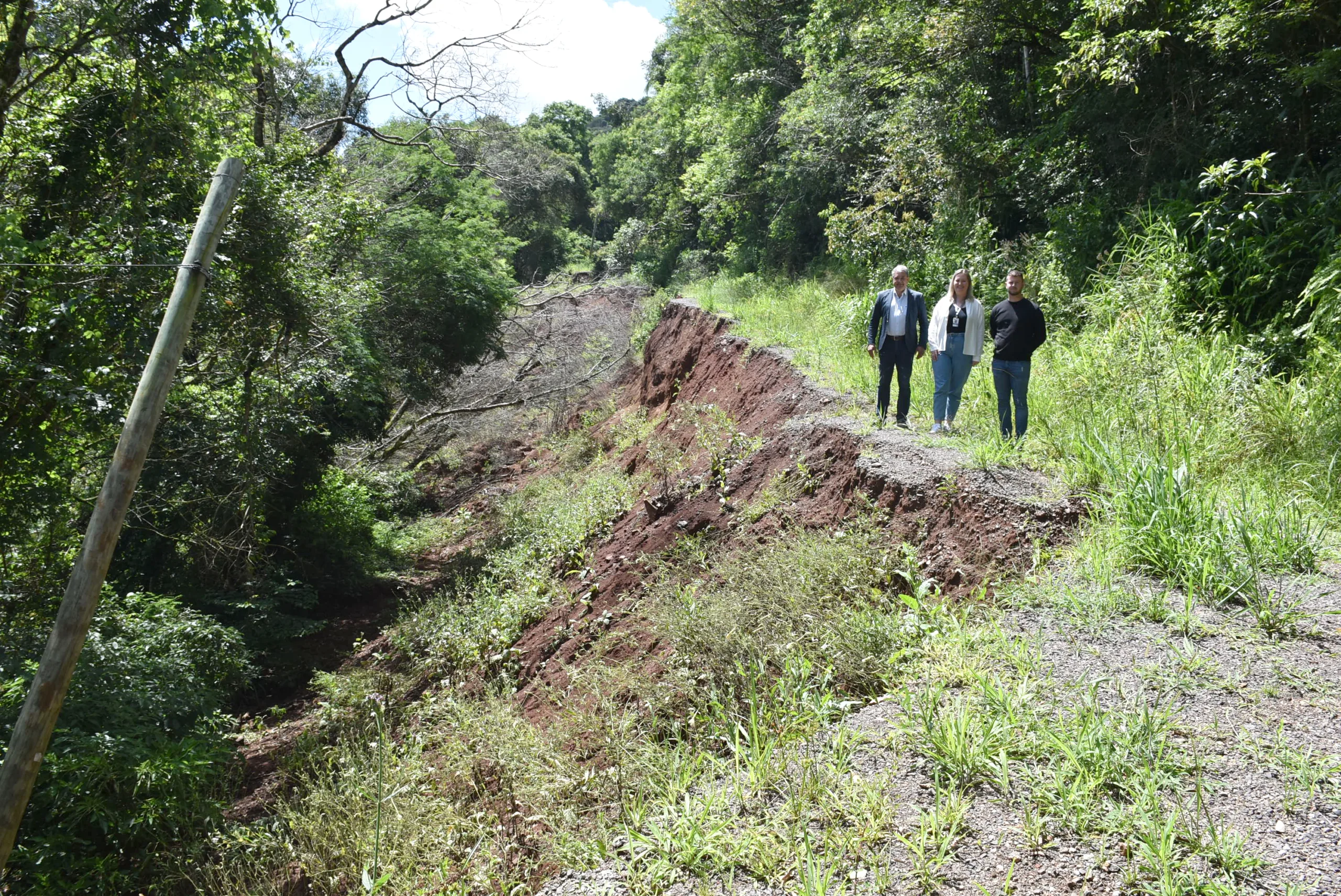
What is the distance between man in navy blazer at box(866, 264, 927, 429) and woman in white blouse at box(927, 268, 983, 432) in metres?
0.25

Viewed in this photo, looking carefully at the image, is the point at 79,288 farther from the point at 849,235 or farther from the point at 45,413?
the point at 849,235

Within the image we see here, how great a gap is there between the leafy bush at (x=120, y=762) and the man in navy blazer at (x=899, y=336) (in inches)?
254

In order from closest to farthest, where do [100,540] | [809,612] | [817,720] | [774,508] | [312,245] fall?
[100,540] → [817,720] → [809,612] → [774,508] → [312,245]

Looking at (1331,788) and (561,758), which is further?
(561,758)

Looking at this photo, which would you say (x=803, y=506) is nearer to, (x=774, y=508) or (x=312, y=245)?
(x=774, y=508)

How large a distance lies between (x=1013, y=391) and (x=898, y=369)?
106 cm

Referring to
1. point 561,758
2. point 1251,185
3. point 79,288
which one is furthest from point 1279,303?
point 79,288

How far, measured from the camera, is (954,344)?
7160 millimetres

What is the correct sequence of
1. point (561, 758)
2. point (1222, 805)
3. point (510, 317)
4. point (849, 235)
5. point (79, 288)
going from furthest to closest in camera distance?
point (510, 317), point (849, 235), point (79, 288), point (561, 758), point (1222, 805)

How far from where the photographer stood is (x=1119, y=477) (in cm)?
464

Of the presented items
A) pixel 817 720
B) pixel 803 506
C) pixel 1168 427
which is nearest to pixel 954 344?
pixel 1168 427

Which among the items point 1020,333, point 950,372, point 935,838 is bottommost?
point 935,838

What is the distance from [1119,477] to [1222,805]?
2.39m

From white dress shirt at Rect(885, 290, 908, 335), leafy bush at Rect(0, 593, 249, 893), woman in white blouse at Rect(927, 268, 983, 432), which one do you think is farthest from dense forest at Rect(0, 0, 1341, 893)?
white dress shirt at Rect(885, 290, 908, 335)
